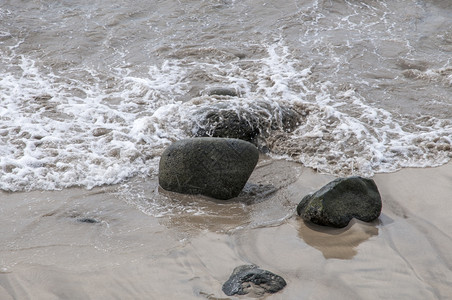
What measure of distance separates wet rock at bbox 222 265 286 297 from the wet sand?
0.26ft

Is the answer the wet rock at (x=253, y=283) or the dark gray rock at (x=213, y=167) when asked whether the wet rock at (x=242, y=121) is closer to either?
the dark gray rock at (x=213, y=167)

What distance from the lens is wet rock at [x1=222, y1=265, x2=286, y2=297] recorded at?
134 inches

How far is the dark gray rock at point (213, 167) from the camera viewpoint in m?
4.78

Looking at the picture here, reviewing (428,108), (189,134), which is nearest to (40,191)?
(189,134)

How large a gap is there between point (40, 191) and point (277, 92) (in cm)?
352

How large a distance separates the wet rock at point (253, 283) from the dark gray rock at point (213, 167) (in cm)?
131

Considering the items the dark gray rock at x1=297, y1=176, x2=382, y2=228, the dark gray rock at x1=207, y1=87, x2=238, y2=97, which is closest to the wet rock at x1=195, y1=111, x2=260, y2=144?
the dark gray rock at x1=207, y1=87, x2=238, y2=97

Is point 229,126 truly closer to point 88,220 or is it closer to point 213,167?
point 213,167

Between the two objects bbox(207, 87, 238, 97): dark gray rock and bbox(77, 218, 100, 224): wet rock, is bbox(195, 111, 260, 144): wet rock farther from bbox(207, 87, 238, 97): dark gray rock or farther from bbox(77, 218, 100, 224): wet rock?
bbox(77, 218, 100, 224): wet rock

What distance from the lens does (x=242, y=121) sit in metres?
6.05

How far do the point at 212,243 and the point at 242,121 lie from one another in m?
2.32

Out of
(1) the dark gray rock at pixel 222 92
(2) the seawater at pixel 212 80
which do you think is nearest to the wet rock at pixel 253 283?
(2) the seawater at pixel 212 80

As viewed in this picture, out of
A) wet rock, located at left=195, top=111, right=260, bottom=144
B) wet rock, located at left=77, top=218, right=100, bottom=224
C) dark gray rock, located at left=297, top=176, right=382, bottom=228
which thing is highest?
wet rock, located at left=77, top=218, right=100, bottom=224

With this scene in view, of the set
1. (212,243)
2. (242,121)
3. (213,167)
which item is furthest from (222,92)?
(212,243)
